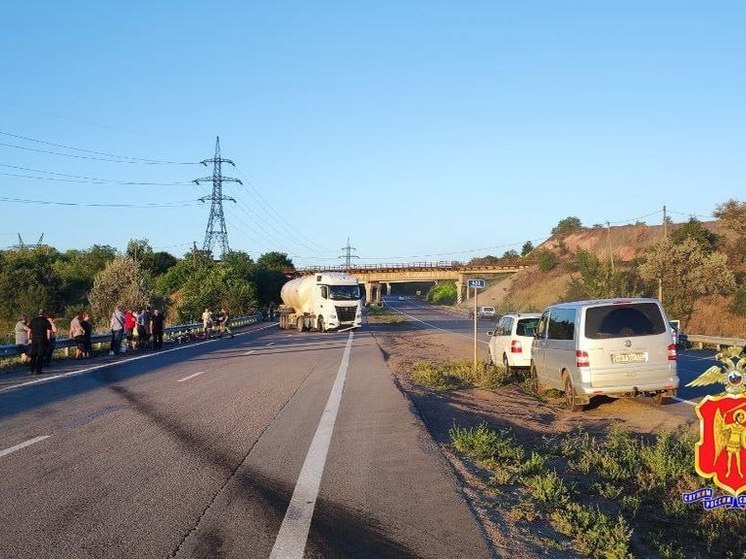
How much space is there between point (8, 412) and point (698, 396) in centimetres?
1369

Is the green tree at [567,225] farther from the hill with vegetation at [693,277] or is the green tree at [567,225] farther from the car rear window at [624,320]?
the car rear window at [624,320]

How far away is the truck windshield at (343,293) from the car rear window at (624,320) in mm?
35005

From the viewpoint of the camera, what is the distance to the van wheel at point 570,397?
562 inches

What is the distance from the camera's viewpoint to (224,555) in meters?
5.90

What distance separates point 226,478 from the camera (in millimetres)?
8414

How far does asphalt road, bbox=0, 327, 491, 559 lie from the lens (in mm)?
6227

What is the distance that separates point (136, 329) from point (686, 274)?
3628 cm

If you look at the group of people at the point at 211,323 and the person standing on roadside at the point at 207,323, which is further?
the group of people at the point at 211,323

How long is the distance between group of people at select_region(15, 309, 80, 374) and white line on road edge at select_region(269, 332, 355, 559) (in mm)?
12849

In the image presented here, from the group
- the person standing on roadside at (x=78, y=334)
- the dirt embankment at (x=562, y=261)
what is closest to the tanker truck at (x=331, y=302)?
the person standing on roadside at (x=78, y=334)

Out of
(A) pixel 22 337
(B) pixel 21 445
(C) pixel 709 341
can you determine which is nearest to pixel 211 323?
(A) pixel 22 337

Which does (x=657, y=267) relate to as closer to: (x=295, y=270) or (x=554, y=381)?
(x=554, y=381)

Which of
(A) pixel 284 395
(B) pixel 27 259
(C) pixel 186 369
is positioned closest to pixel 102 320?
(B) pixel 27 259

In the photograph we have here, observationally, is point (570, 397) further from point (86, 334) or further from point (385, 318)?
point (385, 318)
